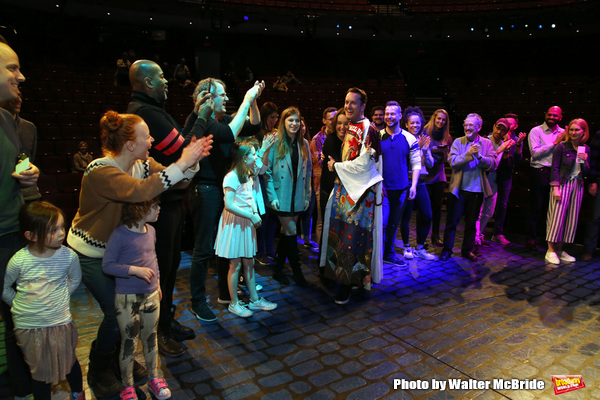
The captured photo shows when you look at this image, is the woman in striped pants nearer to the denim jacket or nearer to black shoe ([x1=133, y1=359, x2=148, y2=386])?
the denim jacket

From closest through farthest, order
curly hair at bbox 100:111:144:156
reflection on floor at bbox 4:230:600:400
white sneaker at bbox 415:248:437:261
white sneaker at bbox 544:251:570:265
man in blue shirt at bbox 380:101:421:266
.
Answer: curly hair at bbox 100:111:144:156
reflection on floor at bbox 4:230:600:400
man in blue shirt at bbox 380:101:421:266
white sneaker at bbox 544:251:570:265
white sneaker at bbox 415:248:437:261

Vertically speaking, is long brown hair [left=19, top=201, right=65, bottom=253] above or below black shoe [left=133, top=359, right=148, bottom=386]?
above

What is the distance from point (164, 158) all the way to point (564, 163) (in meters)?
4.44

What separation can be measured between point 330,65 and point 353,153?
1500cm

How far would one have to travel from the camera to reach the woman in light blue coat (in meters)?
3.78

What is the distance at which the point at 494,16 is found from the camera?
1376cm

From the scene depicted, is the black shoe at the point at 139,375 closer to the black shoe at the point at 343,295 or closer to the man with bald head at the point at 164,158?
the man with bald head at the point at 164,158

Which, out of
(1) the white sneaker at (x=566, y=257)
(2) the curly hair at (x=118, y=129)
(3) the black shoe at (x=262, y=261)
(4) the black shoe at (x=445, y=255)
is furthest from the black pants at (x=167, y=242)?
(1) the white sneaker at (x=566, y=257)

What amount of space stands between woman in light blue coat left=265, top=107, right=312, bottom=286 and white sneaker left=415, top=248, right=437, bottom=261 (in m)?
1.70

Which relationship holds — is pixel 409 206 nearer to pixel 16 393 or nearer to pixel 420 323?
pixel 420 323

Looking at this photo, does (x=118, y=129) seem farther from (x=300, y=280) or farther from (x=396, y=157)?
(x=396, y=157)

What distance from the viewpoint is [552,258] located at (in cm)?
466

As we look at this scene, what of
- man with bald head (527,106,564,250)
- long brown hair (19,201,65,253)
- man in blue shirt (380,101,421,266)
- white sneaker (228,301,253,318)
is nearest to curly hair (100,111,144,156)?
long brown hair (19,201,65,253)

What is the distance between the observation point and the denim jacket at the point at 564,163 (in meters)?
4.53
